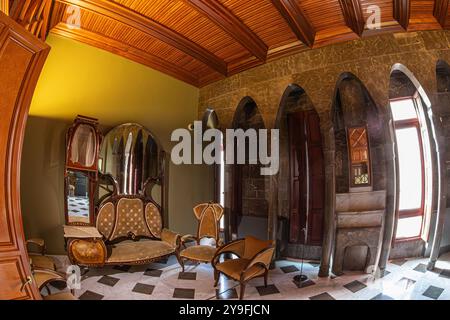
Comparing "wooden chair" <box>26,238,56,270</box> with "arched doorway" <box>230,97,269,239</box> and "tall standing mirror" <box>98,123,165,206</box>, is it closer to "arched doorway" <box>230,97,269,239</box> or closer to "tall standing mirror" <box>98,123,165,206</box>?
"tall standing mirror" <box>98,123,165,206</box>

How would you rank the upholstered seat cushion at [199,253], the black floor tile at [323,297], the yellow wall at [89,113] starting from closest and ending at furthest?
1. the black floor tile at [323,297]
2. the yellow wall at [89,113]
3. the upholstered seat cushion at [199,253]

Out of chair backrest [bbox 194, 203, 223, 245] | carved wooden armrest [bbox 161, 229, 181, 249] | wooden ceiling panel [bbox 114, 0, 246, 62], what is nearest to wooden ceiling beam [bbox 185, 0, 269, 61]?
wooden ceiling panel [bbox 114, 0, 246, 62]

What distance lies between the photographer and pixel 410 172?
6.57 feet

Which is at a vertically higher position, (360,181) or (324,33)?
(324,33)

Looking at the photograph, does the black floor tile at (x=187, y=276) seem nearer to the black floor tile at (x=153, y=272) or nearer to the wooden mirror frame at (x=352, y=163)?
the black floor tile at (x=153, y=272)

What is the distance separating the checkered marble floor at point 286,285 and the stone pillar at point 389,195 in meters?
0.14

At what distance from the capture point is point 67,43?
2.34 metres

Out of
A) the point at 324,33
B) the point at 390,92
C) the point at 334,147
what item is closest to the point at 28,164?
the point at 334,147

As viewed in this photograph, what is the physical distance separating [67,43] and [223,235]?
3.14 metres

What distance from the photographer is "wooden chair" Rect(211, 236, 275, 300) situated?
6.98 ft

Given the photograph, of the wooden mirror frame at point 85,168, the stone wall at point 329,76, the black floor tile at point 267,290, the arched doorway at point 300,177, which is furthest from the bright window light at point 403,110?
the wooden mirror frame at point 85,168

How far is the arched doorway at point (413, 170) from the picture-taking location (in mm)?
2006

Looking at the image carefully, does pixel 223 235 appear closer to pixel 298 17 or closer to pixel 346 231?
pixel 346 231

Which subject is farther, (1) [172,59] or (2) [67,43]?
(1) [172,59]
